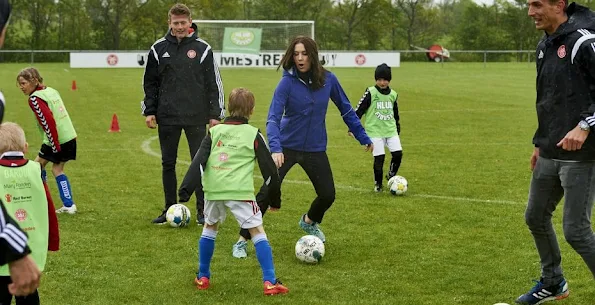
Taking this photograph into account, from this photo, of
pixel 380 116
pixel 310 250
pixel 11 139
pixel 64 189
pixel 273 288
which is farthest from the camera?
pixel 380 116

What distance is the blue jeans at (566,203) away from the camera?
5340 millimetres

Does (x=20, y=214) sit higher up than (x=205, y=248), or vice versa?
(x=20, y=214)

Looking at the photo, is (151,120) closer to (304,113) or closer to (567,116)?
(304,113)

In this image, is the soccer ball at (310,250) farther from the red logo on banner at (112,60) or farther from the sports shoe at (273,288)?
the red logo on banner at (112,60)

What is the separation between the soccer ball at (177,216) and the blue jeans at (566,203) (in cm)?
392

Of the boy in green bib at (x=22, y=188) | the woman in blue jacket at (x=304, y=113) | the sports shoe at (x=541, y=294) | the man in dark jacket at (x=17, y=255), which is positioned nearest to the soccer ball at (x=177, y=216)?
the woman in blue jacket at (x=304, y=113)

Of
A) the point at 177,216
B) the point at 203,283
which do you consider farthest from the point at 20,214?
the point at 177,216

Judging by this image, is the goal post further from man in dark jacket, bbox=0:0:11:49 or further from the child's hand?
man in dark jacket, bbox=0:0:11:49

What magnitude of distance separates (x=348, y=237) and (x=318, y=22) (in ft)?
213

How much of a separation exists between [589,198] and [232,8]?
6285 centimetres

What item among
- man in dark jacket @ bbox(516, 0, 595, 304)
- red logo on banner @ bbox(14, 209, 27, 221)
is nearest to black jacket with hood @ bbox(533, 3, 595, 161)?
man in dark jacket @ bbox(516, 0, 595, 304)

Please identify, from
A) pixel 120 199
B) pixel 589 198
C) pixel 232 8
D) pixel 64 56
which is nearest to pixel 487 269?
pixel 589 198

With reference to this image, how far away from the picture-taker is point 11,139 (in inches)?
190

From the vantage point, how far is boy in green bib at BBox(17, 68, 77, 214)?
8.62m
